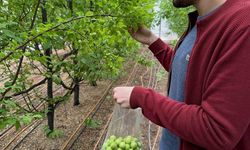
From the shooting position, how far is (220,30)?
1.33 m

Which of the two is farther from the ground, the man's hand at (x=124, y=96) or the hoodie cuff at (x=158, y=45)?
the hoodie cuff at (x=158, y=45)

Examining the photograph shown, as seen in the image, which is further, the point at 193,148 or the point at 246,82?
the point at 193,148

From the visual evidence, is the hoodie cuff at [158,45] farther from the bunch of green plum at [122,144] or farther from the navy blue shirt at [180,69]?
the bunch of green plum at [122,144]

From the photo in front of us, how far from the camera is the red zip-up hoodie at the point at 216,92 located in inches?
47.9

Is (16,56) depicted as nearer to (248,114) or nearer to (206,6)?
(206,6)

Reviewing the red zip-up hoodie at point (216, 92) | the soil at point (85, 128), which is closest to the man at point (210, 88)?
the red zip-up hoodie at point (216, 92)

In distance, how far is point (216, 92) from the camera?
1256mm

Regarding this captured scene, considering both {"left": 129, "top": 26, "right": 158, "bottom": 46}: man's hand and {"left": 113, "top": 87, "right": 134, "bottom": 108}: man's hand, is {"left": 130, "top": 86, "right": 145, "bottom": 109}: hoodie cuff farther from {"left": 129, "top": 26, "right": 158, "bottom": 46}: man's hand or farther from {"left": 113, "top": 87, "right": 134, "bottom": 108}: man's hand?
{"left": 129, "top": 26, "right": 158, "bottom": 46}: man's hand

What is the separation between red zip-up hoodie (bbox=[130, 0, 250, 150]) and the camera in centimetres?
122

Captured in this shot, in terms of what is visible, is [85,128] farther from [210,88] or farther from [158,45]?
[210,88]

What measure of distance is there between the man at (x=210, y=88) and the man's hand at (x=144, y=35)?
2.03 ft

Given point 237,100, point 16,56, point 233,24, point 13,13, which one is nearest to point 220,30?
point 233,24

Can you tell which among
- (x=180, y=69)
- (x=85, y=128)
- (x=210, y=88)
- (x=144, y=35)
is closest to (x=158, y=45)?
(x=144, y=35)

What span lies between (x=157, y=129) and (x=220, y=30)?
5097 millimetres
